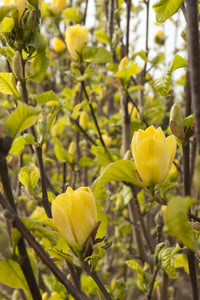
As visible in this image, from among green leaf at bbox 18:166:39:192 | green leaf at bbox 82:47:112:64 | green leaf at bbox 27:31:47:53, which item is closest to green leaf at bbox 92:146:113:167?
green leaf at bbox 82:47:112:64

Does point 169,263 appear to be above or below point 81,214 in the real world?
below

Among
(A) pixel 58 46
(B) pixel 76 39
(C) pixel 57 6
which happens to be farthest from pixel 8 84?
(A) pixel 58 46

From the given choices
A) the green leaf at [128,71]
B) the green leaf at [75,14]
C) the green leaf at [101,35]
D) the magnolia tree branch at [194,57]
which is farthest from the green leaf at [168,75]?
the green leaf at [75,14]

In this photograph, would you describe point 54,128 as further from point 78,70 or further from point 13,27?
point 13,27

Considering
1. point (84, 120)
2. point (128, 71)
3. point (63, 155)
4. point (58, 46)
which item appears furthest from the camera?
point (58, 46)

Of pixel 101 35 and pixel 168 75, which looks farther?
pixel 101 35

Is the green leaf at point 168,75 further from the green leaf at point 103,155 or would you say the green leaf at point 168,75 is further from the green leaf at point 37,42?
the green leaf at point 103,155

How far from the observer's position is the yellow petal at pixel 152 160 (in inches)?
17.5

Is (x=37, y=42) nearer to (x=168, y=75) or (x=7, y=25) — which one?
(x=7, y=25)

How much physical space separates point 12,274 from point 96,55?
59 centimetres

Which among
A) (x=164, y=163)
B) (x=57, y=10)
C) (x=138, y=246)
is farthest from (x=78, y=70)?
(x=138, y=246)

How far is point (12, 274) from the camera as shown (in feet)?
1.44

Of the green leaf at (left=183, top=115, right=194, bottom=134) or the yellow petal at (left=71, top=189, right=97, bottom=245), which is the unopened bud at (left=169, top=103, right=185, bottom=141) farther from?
the yellow petal at (left=71, top=189, right=97, bottom=245)

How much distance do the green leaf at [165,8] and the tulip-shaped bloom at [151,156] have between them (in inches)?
6.8
